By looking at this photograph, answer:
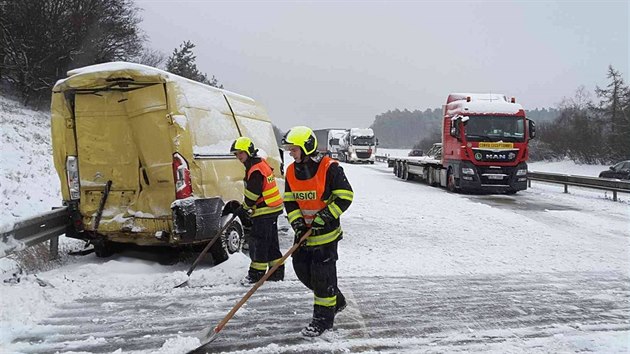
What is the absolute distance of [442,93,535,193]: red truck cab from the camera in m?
15.8

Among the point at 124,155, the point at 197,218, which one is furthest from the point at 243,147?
the point at 124,155

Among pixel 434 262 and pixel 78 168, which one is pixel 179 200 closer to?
pixel 78 168

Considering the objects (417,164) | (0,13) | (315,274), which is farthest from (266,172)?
(0,13)

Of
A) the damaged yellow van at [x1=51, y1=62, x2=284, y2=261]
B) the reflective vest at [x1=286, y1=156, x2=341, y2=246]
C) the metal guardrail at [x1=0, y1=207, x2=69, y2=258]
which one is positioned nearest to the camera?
the reflective vest at [x1=286, y1=156, x2=341, y2=246]

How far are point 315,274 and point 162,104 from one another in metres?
2.92

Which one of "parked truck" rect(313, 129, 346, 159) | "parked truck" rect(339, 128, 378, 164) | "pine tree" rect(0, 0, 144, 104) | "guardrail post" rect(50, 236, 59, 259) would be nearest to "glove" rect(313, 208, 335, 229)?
"guardrail post" rect(50, 236, 59, 259)

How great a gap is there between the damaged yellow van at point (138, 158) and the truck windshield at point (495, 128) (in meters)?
11.5

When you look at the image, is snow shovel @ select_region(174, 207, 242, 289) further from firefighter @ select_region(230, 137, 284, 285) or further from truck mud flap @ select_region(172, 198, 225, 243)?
firefighter @ select_region(230, 137, 284, 285)

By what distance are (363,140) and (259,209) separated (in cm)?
3477

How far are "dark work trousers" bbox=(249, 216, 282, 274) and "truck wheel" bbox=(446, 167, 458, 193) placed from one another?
12.4 m

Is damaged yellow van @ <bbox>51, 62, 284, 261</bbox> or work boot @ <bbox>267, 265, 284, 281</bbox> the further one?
work boot @ <bbox>267, 265, 284, 281</bbox>

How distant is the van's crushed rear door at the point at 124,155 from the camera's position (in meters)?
5.89

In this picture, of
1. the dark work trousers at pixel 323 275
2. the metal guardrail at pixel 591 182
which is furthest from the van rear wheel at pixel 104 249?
the metal guardrail at pixel 591 182

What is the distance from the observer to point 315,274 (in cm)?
432
